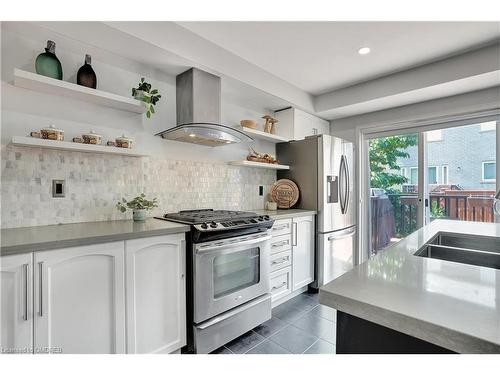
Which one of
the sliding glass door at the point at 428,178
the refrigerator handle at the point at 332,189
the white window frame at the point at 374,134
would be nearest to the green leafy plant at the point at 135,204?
the refrigerator handle at the point at 332,189

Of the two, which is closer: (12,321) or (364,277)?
(364,277)

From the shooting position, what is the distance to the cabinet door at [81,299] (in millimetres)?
1232

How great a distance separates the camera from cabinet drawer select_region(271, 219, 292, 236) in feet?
8.08

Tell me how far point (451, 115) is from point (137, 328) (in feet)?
12.3

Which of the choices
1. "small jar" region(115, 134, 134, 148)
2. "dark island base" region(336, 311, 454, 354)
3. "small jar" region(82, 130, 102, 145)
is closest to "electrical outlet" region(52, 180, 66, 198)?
"small jar" region(82, 130, 102, 145)

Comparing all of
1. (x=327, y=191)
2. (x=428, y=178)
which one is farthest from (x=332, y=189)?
(x=428, y=178)

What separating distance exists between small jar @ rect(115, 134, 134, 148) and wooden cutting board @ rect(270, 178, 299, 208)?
1816 mm

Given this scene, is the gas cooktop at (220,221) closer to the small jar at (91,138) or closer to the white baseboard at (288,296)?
the small jar at (91,138)

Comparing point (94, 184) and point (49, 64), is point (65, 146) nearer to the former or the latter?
point (94, 184)

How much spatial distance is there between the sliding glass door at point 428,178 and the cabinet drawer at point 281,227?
5.64ft

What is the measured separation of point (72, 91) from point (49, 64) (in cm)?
19
